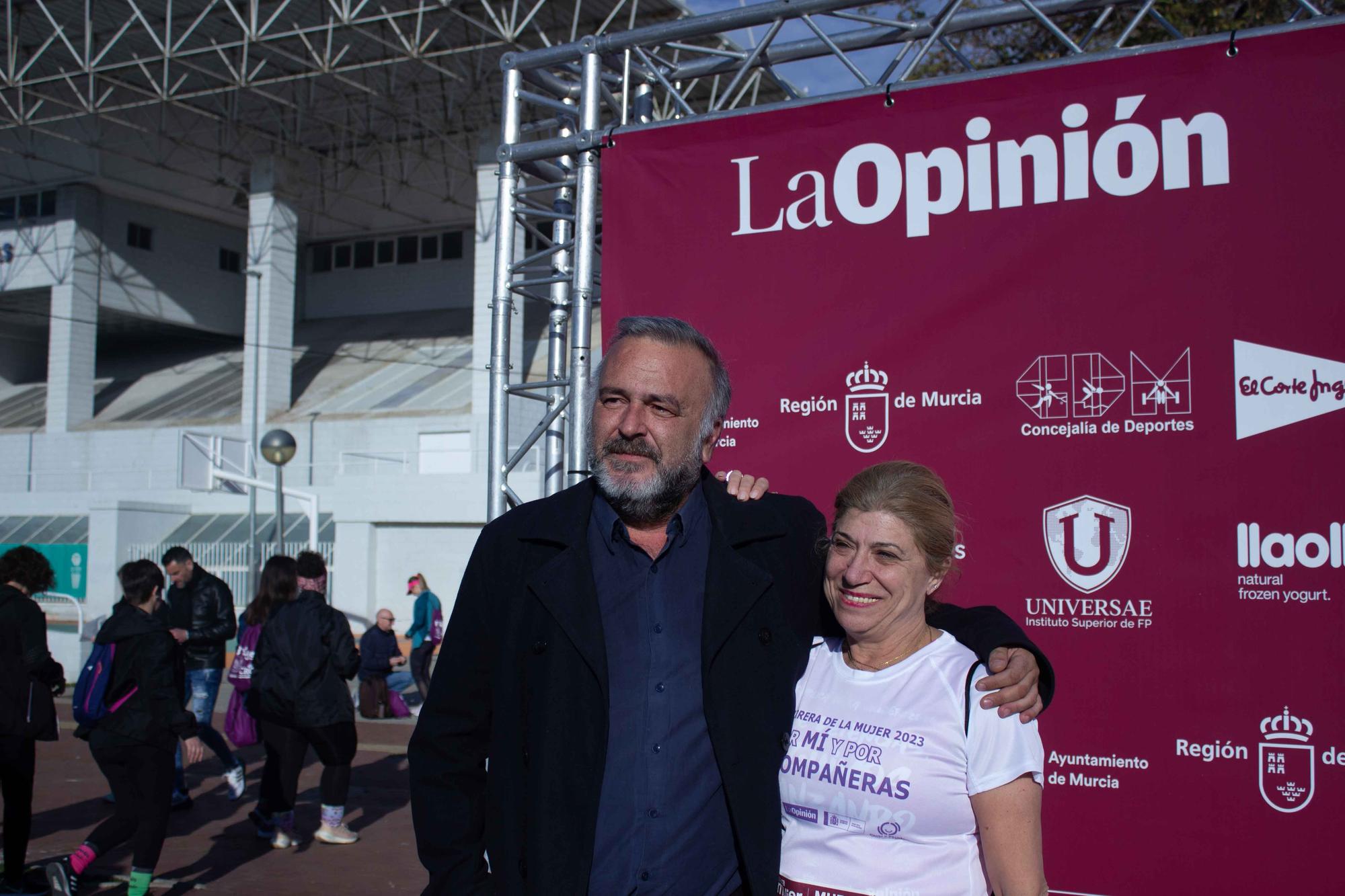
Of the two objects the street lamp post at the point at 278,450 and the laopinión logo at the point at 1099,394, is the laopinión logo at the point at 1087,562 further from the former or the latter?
the street lamp post at the point at 278,450

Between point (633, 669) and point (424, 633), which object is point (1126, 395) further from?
point (424, 633)

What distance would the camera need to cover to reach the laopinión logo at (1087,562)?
418 centimetres

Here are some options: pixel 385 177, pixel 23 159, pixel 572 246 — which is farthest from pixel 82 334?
pixel 572 246

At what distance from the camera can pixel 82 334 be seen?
32281mm

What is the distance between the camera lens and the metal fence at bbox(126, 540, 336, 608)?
846 inches

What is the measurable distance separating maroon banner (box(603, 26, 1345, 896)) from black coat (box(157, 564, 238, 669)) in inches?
219

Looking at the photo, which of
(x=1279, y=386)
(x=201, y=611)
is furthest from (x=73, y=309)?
(x=1279, y=386)

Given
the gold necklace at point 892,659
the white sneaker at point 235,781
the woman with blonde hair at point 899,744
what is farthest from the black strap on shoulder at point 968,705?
the white sneaker at point 235,781

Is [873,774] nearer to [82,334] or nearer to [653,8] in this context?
[653,8]

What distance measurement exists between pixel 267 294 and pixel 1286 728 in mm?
29383

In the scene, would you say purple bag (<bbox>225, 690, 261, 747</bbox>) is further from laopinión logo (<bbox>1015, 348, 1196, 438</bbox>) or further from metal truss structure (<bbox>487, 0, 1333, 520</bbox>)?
laopinión logo (<bbox>1015, 348, 1196, 438</bbox>)

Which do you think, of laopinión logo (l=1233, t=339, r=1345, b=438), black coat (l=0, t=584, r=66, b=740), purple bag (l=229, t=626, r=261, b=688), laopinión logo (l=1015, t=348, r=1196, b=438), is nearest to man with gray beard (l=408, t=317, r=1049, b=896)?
laopinión logo (l=1015, t=348, r=1196, b=438)

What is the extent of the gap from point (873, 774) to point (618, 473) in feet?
2.78

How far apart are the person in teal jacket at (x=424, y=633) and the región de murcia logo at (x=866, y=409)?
31.7ft
